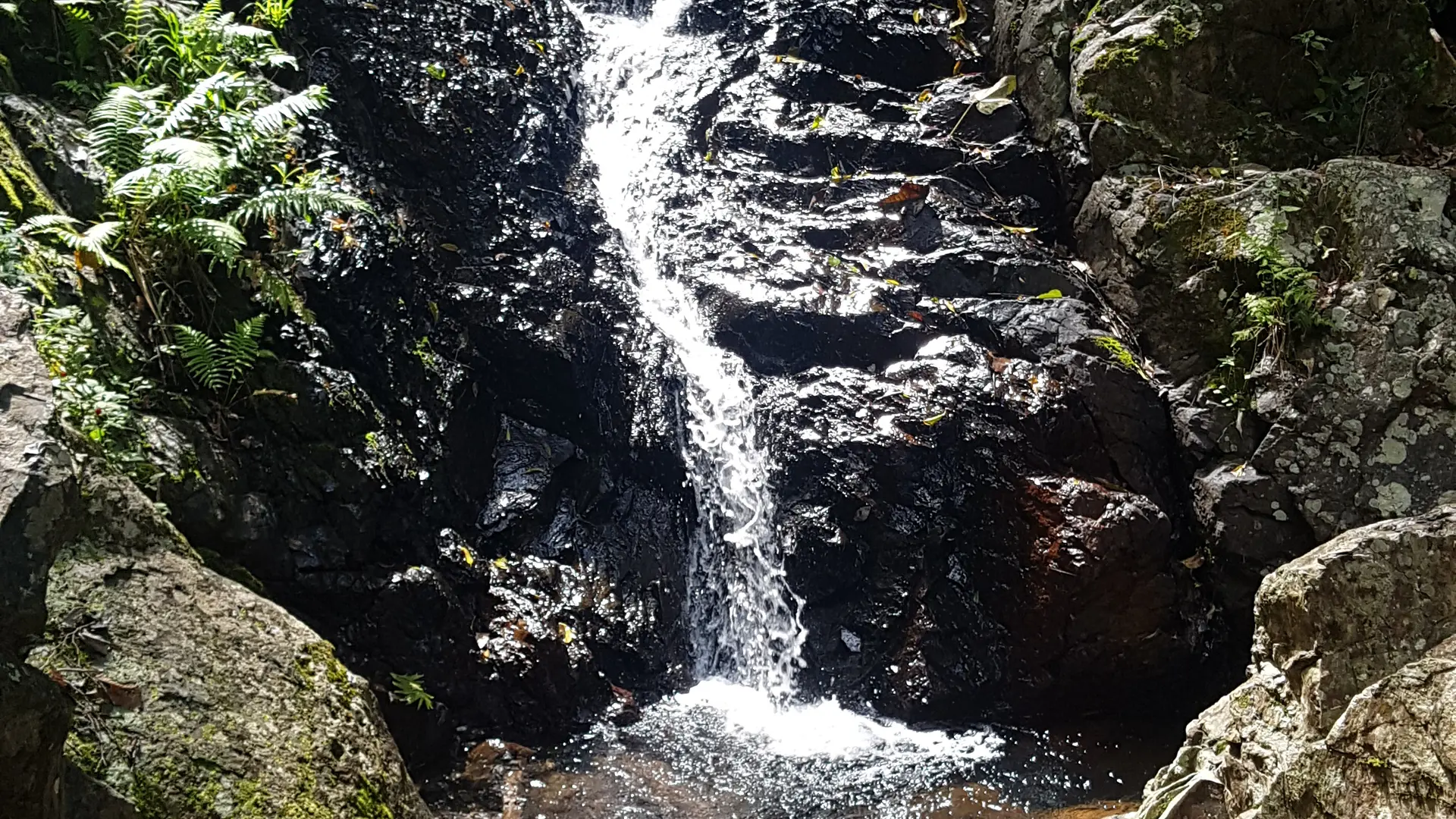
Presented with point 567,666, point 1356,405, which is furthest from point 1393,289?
point 567,666

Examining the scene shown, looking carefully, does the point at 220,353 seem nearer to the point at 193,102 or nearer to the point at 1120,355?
the point at 193,102

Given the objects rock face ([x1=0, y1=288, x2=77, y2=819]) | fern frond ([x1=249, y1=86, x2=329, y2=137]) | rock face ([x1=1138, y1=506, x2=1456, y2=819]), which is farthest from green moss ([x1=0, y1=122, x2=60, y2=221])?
rock face ([x1=1138, y1=506, x2=1456, y2=819])

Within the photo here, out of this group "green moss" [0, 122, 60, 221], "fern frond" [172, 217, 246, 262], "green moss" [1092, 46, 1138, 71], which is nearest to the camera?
"green moss" [0, 122, 60, 221]

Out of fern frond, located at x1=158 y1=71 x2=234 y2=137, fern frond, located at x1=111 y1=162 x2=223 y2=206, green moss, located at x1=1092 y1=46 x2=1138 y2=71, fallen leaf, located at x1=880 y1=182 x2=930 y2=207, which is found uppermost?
green moss, located at x1=1092 y1=46 x2=1138 y2=71

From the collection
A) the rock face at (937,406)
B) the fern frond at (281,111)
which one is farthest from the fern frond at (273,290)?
the rock face at (937,406)

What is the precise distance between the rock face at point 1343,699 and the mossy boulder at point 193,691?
3.05 metres

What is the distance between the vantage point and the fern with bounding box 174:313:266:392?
436cm

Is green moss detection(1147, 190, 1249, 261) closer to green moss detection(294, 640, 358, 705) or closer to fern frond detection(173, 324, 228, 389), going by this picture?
green moss detection(294, 640, 358, 705)

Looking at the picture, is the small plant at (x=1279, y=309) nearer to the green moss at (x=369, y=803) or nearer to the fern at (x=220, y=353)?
the green moss at (x=369, y=803)

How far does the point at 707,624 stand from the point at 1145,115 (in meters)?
5.94

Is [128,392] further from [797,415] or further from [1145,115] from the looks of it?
[1145,115]

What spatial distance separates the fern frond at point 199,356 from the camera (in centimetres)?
436

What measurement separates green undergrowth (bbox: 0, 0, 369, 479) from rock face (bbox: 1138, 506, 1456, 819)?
4.60 metres

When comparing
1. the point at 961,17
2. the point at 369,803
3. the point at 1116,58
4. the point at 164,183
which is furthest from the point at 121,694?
the point at 961,17
